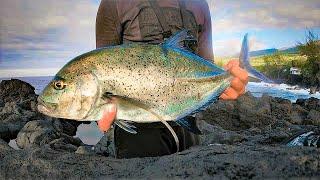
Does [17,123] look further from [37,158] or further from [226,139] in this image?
[37,158]

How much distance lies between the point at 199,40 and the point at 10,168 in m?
0.86

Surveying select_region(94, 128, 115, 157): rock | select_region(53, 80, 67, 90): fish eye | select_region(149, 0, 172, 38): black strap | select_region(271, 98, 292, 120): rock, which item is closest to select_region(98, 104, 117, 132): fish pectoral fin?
select_region(53, 80, 67, 90): fish eye

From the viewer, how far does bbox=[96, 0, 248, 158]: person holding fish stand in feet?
5.95

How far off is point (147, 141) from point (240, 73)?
1.95ft

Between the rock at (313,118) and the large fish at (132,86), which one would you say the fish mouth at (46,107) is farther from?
the rock at (313,118)

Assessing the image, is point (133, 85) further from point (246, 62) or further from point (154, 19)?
point (154, 19)

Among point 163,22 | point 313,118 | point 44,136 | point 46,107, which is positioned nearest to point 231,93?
point 163,22

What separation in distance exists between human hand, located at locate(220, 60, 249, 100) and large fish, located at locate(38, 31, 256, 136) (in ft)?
0.25

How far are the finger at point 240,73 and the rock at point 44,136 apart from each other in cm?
271

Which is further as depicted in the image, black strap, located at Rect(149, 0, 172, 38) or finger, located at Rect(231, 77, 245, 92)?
black strap, located at Rect(149, 0, 172, 38)

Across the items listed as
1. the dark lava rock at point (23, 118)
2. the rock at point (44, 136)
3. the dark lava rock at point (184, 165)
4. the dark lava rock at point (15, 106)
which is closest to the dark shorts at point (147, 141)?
the dark lava rock at point (184, 165)

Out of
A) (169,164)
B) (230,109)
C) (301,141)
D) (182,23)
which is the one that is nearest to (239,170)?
(169,164)

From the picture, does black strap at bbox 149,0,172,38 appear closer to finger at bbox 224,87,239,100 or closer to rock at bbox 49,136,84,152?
finger at bbox 224,87,239,100

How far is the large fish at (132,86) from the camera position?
1.34 metres
